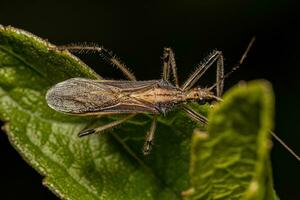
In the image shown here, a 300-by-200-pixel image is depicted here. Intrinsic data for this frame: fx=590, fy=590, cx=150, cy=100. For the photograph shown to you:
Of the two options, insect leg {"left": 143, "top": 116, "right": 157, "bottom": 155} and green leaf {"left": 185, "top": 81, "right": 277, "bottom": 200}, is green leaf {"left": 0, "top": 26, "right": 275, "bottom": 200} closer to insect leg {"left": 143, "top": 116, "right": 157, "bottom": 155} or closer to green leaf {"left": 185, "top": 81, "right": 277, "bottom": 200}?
insect leg {"left": 143, "top": 116, "right": 157, "bottom": 155}

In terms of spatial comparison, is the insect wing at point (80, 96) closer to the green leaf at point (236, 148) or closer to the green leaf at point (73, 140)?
the green leaf at point (73, 140)

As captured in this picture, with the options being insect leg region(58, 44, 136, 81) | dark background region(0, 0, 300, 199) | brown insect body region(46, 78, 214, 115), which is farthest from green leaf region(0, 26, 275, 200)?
dark background region(0, 0, 300, 199)

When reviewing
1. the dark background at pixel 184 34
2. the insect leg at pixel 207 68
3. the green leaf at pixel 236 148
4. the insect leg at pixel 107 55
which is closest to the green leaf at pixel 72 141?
the green leaf at pixel 236 148

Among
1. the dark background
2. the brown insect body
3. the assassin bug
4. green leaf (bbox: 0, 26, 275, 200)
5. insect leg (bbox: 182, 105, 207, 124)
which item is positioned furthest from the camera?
the dark background

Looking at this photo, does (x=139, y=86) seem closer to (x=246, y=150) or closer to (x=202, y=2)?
(x=202, y=2)

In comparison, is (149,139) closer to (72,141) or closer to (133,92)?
(72,141)

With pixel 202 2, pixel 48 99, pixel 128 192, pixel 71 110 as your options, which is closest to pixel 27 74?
pixel 48 99
